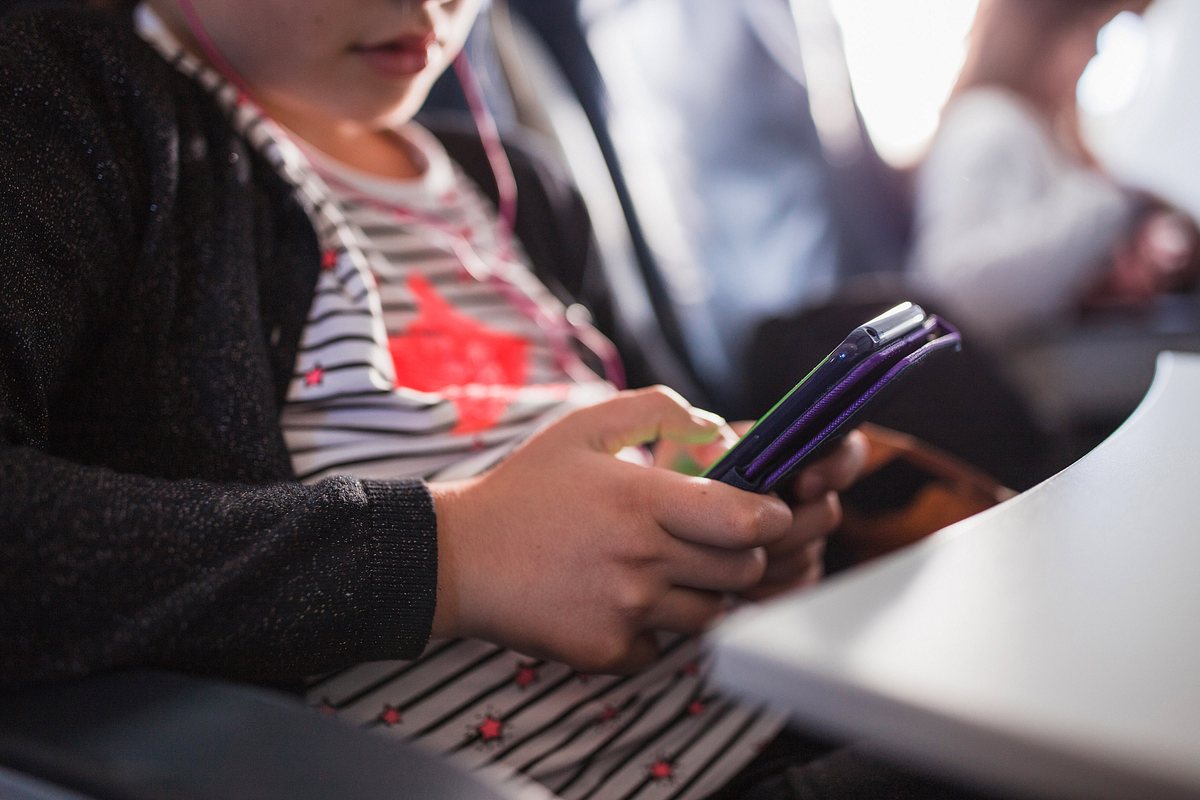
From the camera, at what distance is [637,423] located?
447 mm

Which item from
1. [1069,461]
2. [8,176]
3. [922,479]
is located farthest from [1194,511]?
[8,176]

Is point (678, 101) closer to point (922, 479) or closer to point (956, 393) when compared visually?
point (956, 393)

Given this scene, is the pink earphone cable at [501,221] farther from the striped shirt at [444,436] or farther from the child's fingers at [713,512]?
the child's fingers at [713,512]

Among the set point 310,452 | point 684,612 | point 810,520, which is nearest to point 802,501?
point 810,520

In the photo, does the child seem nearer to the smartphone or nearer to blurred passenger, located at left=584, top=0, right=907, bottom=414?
the smartphone

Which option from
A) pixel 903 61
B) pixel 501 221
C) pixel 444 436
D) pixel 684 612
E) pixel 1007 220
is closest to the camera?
pixel 684 612

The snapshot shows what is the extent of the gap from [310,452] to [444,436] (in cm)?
8

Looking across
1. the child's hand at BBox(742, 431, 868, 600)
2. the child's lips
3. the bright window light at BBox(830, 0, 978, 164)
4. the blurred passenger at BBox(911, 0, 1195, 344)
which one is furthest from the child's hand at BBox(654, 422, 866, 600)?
the bright window light at BBox(830, 0, 978, 164)

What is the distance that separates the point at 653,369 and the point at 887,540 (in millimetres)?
274

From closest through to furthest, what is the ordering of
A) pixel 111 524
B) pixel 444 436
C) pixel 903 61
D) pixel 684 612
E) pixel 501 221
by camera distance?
pixel 111 524, pixel 684 612, pixel 444 436, pixel 501 221, pixel 903 61

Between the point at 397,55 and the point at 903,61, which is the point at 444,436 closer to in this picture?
the point at 397,55

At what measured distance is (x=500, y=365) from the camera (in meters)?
0.61

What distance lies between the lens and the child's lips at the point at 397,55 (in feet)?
1.69

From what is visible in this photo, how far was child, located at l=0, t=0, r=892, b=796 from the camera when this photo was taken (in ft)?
1.11
